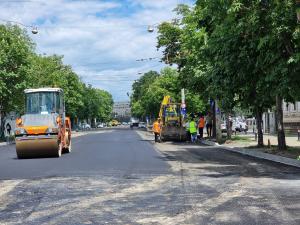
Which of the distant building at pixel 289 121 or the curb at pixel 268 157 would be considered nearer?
the curb at pixel 268 157

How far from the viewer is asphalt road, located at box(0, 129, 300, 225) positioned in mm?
9259

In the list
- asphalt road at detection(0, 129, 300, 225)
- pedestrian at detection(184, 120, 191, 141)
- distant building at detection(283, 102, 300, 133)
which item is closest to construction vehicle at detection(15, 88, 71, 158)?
asphalt road at detection(0, 129, 300, 225)

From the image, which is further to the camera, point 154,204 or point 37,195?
point 37,195

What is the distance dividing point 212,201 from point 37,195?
Result: 12.8 ft

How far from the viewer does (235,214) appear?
9.40 metres

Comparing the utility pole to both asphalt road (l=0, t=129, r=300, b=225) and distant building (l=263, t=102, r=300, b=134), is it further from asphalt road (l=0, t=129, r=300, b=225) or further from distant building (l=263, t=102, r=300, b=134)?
asphalt road (l=0, t=129, r=300, b=225)

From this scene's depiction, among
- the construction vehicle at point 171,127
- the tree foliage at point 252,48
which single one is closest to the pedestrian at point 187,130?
the construction vehicle at point 171,127

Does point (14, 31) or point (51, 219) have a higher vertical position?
point (14, 31)

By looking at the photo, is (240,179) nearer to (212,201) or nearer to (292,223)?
(212,201)

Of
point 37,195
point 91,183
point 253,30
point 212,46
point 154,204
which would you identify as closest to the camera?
point 154,204

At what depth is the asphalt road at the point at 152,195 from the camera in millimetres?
9259

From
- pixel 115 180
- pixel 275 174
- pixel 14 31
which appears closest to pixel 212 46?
pixel 275 174

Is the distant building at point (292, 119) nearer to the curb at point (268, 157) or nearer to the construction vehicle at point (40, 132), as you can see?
the curb at point (268, 157)

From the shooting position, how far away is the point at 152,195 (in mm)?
11875
